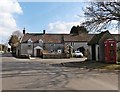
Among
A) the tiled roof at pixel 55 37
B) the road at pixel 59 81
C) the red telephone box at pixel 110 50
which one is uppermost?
the tiled roof at pixel 55 37

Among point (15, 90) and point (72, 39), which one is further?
point (72, 39)

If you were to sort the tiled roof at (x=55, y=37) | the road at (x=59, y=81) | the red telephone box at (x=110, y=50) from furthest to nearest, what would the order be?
the tiled roof at (x=55, y=37) < the red telephone box at (x=110, y=50) < the road at (x=59, y=81)

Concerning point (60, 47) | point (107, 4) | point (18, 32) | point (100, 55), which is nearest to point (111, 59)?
point (100, 55)

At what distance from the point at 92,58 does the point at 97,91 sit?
35.6 meters

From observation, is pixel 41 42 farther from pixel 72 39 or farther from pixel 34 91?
pixel 34 91

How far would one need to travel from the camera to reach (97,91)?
12.2 m

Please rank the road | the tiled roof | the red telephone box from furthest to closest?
1. the tiled roof
2. the red telephone box
3. the road

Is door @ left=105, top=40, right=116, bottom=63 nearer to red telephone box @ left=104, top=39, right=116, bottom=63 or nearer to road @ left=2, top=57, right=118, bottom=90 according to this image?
red telephone box @ left=104, top=39, right=116, bottom=63

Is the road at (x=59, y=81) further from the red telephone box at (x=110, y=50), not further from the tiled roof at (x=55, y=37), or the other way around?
the tiled roof at (x=55, y=37)

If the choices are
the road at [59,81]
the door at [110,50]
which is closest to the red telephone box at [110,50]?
the door at [110,50]

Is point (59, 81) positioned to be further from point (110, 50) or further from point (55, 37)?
point (55, 37)

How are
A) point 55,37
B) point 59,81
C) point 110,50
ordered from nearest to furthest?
point 59,81
point 110,50
point 55,37

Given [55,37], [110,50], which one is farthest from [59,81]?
[55,37]

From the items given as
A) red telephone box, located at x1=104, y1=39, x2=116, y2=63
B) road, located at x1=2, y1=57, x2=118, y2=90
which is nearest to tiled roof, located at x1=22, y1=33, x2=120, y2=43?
red telephone box, located at x1=104, y1=39, x2=116, y2=63
